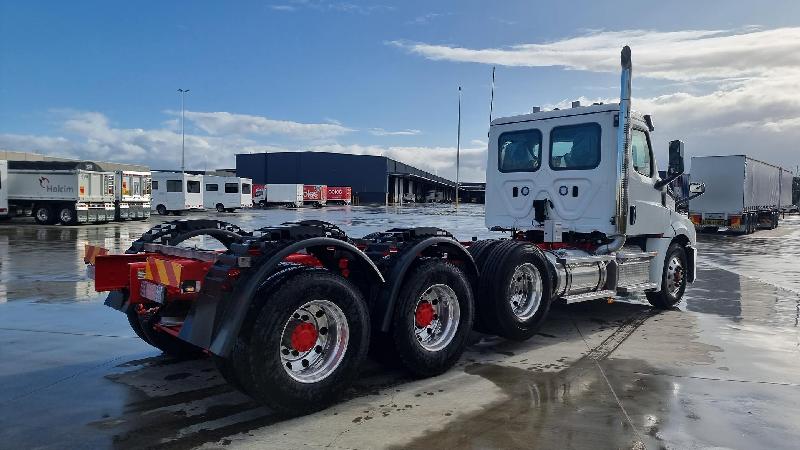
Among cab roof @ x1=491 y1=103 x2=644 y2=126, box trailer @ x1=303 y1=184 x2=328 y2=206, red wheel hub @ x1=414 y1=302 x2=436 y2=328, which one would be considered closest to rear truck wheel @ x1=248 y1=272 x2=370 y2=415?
red wheel hub @ x1=414 y1=302 x2=436 y2=328

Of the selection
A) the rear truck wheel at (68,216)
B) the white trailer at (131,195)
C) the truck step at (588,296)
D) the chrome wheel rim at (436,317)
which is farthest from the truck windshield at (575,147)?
the white trailer at (131,195)

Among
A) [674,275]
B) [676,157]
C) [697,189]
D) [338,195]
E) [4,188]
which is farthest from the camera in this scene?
[338,195]

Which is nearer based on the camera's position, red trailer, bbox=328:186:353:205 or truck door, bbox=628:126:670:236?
truck door, bbox=628:126:670:236

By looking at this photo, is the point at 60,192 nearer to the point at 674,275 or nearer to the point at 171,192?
the point at 171,192

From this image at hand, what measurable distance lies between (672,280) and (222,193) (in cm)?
3983

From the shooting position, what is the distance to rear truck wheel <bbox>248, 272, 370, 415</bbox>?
4223 millimetres

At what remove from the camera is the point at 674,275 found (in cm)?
938

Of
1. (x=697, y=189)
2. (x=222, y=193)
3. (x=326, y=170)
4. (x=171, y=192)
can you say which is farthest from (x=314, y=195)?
(x=697, y=189)

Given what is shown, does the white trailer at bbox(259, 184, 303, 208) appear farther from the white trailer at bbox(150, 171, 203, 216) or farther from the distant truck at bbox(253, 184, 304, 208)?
the white trailer at bbox(150, 171, 203, 216)

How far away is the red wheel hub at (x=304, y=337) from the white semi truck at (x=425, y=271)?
1cm

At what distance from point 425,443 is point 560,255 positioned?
13.5 ft

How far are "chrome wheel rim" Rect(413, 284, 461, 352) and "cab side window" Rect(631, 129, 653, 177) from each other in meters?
4.01

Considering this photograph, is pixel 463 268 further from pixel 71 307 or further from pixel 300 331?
pixel 71 307

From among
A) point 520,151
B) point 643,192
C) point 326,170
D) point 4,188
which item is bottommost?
point 643,192
